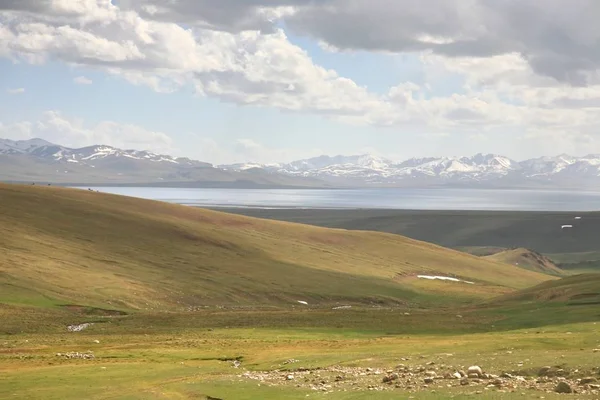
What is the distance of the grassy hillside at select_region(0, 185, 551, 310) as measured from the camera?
96.7 meters

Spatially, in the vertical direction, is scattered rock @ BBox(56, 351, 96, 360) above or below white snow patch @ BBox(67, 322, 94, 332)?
above

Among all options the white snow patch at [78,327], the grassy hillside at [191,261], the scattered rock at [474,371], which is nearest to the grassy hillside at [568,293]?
the grassy hillside at [191,261]

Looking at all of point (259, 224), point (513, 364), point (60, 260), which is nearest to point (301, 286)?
point (60, 260)

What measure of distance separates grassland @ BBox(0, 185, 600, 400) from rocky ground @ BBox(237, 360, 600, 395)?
173 millimetres

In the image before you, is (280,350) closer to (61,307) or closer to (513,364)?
(513,364)

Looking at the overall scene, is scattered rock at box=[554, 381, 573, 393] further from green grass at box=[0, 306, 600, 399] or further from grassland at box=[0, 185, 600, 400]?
green grass at box=[0, 306, 600, 399]

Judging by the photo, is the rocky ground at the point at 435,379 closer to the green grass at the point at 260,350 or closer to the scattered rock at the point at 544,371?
the scattered rock at the point at 544,371

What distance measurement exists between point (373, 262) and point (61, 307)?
70304mm

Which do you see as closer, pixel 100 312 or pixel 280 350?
pixel 280 350

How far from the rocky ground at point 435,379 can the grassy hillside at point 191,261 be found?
54.5 m

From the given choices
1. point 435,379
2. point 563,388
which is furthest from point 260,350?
point 563,388

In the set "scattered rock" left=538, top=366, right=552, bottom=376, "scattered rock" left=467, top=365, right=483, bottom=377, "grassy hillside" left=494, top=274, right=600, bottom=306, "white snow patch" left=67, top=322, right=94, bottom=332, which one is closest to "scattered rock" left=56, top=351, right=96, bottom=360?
"white snow patch" left=67, top=322, right=94, bottom=332

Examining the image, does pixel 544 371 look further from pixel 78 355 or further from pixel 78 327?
pixel 78 327

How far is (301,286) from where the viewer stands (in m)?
114
